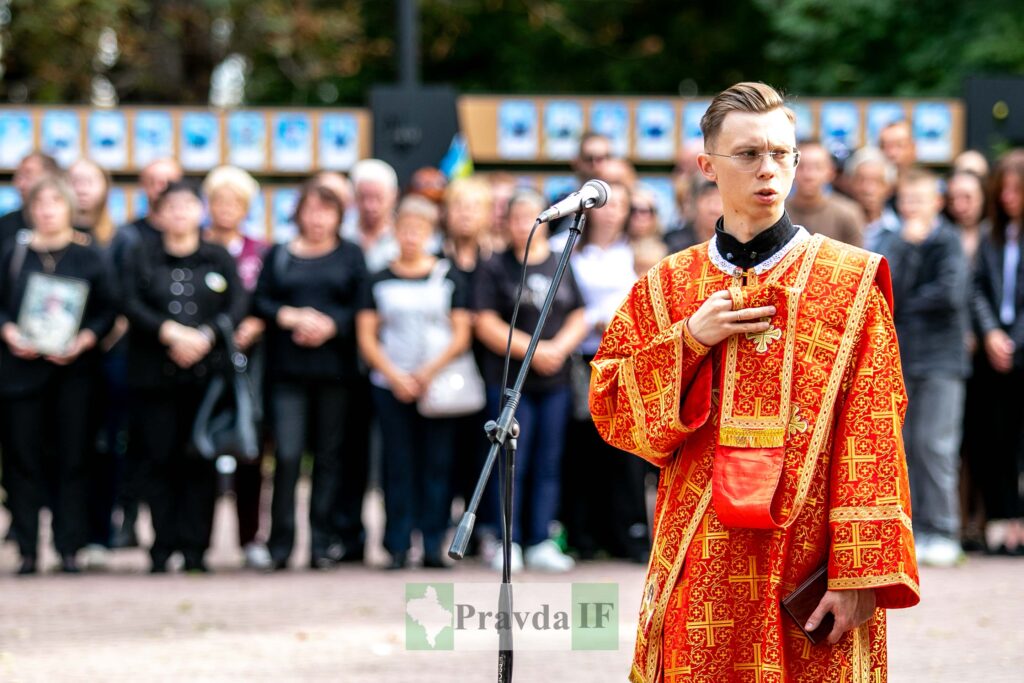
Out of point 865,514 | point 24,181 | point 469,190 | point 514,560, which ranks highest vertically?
point 24,181

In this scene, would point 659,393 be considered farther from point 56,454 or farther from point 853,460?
point 56,454

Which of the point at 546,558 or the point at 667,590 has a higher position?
the point at 667,590

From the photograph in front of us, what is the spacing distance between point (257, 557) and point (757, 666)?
693 cm

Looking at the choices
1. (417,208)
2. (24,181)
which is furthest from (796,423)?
(24,181)

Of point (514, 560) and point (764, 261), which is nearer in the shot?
point (764, 261)

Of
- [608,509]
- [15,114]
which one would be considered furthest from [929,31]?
[608,509]

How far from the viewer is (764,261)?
452 cm

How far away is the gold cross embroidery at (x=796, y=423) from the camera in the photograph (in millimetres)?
4426

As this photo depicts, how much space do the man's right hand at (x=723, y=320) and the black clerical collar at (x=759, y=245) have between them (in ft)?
0.46

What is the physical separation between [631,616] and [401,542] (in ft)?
7.22

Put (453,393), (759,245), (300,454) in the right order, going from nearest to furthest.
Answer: (759,245), (453,393), (300,454)

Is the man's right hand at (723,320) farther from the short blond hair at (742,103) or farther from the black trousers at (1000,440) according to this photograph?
the black trousers at (1000,440)

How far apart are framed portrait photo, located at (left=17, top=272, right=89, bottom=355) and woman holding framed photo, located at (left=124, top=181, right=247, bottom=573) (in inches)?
12.3

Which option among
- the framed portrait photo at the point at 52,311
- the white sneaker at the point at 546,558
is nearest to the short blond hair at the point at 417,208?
the framed portrait photo at the point at 52,311
